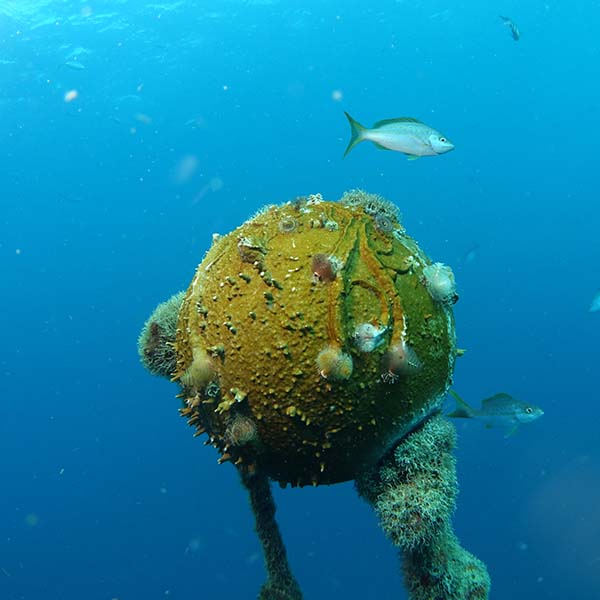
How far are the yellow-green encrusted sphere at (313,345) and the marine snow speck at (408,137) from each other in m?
1.47

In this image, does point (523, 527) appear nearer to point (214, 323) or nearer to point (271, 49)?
point (214, 323)

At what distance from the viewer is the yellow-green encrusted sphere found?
3434 mm

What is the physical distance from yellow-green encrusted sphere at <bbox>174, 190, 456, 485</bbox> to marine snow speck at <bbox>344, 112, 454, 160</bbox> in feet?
4.83

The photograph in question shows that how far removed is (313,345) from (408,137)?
270cm

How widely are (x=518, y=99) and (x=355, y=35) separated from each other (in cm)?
2015

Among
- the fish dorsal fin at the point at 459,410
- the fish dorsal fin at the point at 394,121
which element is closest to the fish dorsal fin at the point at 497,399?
the fish dorsal fin at the point at 459,410

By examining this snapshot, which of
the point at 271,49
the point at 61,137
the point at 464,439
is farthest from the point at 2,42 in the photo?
the point at 464,439

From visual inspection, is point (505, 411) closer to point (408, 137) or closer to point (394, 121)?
point (408, 137)

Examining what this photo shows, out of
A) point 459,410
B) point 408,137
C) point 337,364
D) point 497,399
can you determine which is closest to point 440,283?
point 337,364

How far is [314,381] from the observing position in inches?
134

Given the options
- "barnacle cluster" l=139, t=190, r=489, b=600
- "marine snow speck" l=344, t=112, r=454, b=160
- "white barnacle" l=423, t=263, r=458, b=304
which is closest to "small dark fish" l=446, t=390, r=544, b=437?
"barnacle cluster" l=139, t=190, r=489, b=600

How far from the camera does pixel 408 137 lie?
5082mm

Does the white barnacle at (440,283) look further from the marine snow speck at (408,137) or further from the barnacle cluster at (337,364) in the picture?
the marine snow speck at (408,137)

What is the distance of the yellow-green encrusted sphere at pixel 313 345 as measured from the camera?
3.43m
